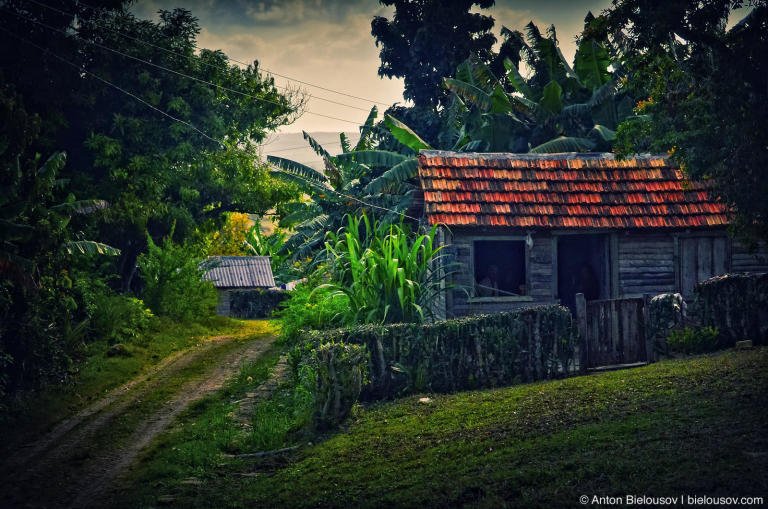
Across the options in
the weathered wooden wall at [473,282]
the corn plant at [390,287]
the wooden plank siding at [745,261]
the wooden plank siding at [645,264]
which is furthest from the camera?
the wooden plank siding at [745,261]

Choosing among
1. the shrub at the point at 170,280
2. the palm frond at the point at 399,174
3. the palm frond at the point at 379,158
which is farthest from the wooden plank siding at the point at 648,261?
the shrub at the point at 170,280

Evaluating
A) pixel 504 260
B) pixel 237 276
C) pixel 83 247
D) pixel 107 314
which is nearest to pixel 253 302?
pixel 237 276

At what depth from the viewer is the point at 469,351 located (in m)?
14.1

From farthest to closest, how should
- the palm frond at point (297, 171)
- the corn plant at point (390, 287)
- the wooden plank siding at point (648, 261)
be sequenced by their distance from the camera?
the palm frond at point (297, 171) → the wooden plank siding at point (648, 261) → the corn plant at point (390, 287)

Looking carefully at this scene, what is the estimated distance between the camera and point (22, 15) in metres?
25.0

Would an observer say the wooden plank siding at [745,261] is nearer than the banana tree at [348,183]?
Yes

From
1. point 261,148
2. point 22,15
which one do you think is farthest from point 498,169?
point 261,148

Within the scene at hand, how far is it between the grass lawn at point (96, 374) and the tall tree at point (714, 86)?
12060 mm

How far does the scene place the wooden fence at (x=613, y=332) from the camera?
14.6 metres

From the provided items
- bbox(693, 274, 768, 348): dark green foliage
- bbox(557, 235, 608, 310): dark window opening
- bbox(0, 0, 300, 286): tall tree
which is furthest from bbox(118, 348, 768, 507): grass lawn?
bbox(0, 0, 300, 286): tall tree

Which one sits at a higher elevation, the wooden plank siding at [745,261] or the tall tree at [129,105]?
the tall tree at [129,105]

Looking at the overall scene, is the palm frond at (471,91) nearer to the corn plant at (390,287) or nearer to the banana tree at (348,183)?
the banana tree at (348,183)

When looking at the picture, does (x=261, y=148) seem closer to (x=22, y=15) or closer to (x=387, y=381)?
(x=22, y=15)

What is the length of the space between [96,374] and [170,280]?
8615 mm
